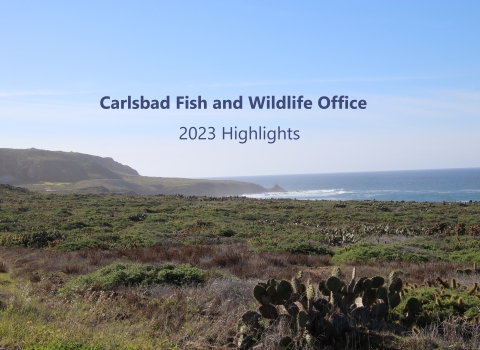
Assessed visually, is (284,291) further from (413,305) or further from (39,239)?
(39,239)

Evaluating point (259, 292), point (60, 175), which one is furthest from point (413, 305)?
point (60, 175)

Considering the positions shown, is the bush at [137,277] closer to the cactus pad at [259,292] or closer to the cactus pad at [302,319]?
the cactus pad at [259,292]

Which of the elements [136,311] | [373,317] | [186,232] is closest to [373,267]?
[373,317]

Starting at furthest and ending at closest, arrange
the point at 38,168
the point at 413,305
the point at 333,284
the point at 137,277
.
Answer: the point at 38,168
the point at 137,277
the point at 413,305
the point at 333,284

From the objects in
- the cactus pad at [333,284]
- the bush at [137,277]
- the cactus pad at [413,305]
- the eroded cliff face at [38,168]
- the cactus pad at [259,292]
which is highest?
the eroded cliff face at [38,168]

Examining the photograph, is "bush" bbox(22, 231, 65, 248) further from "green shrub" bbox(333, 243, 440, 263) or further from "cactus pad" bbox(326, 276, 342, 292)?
"cactus pad" bbox(326, 276, 342, 292)

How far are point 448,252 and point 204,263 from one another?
822 centimetres

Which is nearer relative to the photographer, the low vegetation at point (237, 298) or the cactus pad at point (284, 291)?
the low vegetation at point (237, 298)

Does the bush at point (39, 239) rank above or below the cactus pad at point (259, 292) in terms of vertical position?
below

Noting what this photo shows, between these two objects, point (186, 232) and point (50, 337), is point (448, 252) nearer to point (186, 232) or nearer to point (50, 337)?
point (186, 232)

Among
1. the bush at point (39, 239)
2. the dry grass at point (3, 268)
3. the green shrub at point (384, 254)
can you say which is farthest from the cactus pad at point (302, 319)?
the bush at point (39, 239)

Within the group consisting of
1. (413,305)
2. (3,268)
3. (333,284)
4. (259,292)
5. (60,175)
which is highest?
(60,175)

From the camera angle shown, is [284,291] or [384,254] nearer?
[284,291]

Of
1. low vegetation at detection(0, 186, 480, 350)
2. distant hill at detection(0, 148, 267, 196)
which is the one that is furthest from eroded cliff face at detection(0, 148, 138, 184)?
low vegetation at detection(0, 186, 480, 350)
